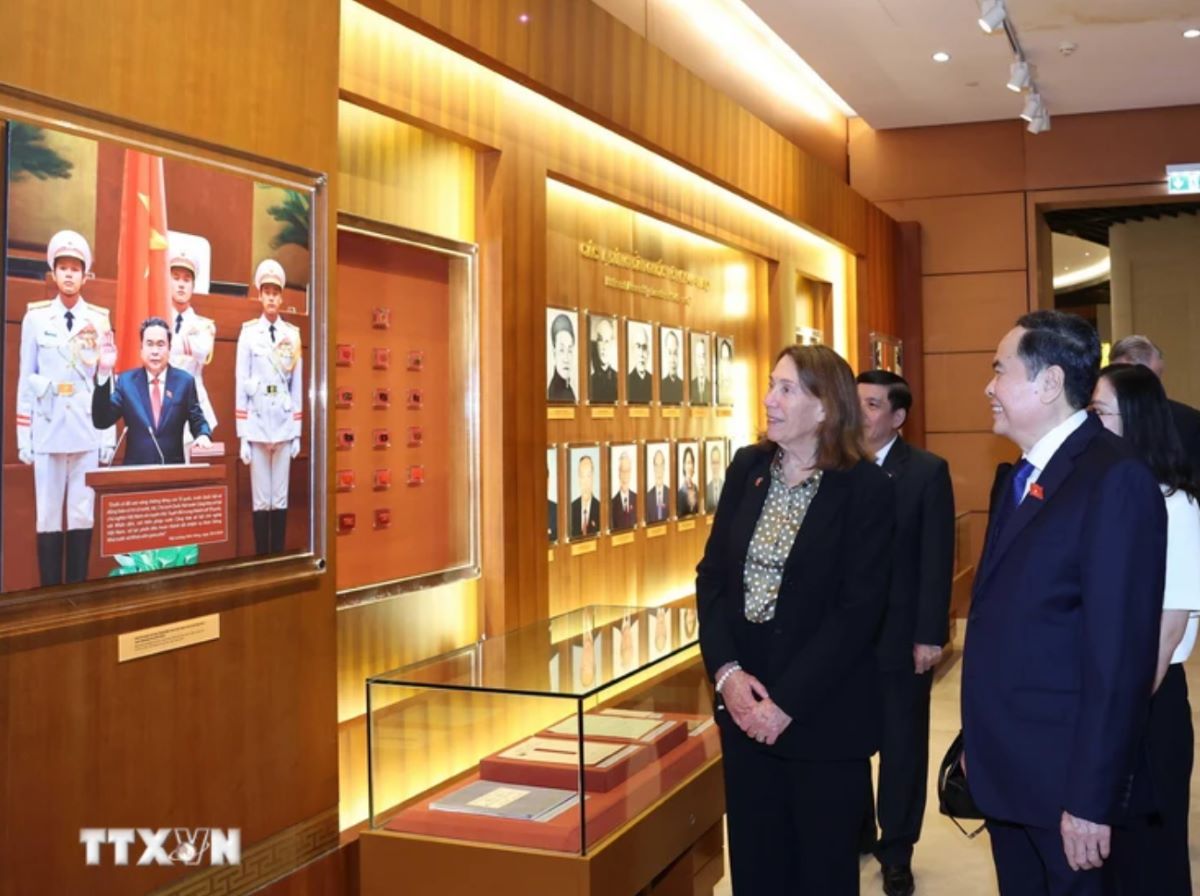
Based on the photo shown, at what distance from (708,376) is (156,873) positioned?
470 cm

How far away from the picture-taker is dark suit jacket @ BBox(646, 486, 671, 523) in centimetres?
621

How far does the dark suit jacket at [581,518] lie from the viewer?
5.35 m

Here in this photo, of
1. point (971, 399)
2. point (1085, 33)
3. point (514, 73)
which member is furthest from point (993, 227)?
point (514, 73)

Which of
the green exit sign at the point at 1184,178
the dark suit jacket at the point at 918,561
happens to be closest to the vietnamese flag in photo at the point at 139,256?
the dark suit jacket at the point at 918,561

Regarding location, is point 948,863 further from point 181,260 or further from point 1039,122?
point 1039,122

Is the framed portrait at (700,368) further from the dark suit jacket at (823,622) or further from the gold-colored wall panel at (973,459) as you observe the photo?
the gold-colored wall panel at (973,459)

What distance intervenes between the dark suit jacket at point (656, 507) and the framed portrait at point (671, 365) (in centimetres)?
48

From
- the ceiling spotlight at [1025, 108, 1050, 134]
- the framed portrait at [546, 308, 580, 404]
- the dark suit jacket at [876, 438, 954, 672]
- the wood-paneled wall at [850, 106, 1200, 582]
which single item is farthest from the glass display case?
the wood-paneled wall at [850, 106, 1200, 582]

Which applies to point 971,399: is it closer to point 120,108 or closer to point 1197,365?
point 1197,365

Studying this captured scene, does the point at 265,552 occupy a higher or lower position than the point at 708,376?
lower

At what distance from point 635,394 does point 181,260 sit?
3.42 m

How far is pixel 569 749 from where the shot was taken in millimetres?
2793

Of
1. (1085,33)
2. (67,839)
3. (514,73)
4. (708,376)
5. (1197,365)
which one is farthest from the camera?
(1197,365)

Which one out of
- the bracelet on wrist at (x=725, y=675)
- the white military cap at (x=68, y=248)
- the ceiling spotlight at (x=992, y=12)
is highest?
the ceiling spotlight at (x=992, y=12)
